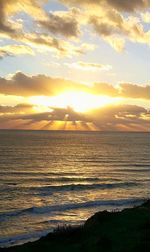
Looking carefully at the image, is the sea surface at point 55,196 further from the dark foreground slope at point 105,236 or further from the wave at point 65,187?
the dark foreground slope at point 105,236

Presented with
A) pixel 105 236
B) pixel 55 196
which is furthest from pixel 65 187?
pixel 105 236

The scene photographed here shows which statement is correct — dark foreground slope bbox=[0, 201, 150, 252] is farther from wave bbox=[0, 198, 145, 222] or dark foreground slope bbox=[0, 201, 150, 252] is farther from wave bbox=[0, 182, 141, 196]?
wave bbox=[0, 182, 141, 196]

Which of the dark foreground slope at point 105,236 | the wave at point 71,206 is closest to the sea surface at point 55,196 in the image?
the wave at point 71,206

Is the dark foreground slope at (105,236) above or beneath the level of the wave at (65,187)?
above

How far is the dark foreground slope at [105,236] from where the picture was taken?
64.1ft

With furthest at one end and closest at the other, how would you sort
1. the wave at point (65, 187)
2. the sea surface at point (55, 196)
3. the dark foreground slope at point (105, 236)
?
the wave at point (65, 187) → the sea surface at point (55, 196) → the dark foreground slope at point (105, 236)

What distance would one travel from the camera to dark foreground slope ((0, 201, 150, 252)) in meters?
19.5

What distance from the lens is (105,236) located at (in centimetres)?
2120

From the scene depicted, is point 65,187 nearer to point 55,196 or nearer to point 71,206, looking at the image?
point 55,196

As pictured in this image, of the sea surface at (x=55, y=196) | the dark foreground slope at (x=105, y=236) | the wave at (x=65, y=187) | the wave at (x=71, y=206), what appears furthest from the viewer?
the wave at (x=65, y=187)

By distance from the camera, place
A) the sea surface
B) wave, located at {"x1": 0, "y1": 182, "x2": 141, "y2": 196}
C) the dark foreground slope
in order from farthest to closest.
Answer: wave, located at {"x1": 0, "y1": 182, "x2": 141, "y2": 196}
the sea surface
the dark foreground slope

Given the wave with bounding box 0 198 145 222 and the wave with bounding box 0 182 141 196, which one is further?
the wave with bounding box 0 182 141 196

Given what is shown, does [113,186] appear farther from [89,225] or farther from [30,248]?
[30,248]

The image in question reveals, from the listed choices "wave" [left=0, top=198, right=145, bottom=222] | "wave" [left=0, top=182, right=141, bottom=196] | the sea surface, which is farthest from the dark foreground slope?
"wave" [left=0, top=182, right=141, bottom=196]
